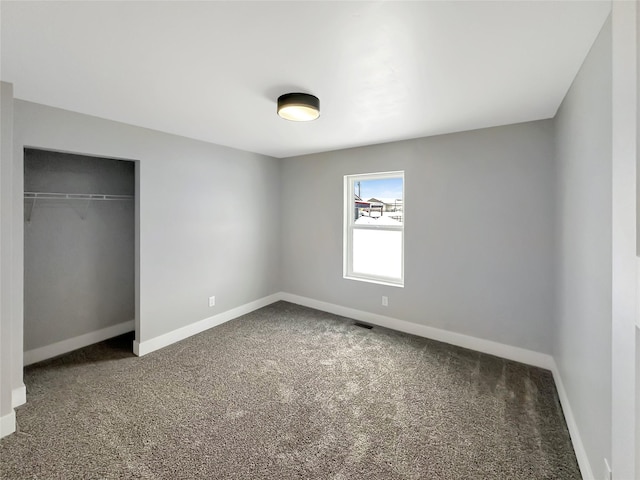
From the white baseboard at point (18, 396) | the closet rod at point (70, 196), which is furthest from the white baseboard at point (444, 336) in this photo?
the white baseboard at point (18, 396)

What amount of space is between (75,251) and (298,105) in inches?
118

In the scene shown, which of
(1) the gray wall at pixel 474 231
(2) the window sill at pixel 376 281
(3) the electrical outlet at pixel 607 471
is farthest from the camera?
(2) the window sill at pixel 376 281

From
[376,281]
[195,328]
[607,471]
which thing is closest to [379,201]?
[376,281]

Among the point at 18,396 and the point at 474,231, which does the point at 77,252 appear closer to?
the point at 18,396

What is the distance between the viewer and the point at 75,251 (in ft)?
10.2

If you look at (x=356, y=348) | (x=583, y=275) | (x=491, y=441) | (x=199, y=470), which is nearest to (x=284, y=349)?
(x=356, y=348)

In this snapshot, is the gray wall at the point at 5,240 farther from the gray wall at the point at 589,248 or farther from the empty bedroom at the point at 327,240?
the gray wall at the point at 589,248

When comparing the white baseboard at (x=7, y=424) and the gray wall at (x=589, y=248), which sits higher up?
the gray wall at (x=589, y=248)

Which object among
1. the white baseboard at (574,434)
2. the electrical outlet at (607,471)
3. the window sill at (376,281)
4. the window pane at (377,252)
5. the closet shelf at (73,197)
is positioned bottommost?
the white baseboard at (574,434)

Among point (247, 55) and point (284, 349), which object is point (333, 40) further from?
point (284, 349)

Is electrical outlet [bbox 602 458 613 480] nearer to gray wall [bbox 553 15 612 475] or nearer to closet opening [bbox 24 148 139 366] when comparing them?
gray wall [bbox 553 15 612 475]

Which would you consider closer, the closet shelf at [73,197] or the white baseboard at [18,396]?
the white baseboard at [18,396]

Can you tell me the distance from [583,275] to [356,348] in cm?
211

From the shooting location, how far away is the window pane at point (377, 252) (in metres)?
3.75
